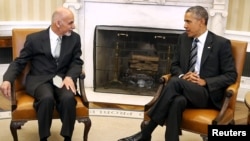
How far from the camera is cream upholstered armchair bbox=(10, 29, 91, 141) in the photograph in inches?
112

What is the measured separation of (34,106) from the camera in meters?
2.85

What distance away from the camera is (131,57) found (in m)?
4.61

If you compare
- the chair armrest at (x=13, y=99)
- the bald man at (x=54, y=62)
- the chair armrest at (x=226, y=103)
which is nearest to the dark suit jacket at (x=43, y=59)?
the bald man at (x=54, y=62)

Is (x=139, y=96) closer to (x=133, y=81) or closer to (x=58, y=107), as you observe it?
(x=133, y=81)

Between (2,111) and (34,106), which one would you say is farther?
(2,111)

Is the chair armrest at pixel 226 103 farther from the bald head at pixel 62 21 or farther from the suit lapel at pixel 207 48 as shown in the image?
the bald head at pixel 62 21

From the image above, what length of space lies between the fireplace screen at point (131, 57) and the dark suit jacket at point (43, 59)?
4.79 feet

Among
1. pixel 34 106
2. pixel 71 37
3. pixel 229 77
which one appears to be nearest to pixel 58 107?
pixel 34 106

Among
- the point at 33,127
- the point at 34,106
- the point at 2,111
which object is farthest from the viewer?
the point at 2,111

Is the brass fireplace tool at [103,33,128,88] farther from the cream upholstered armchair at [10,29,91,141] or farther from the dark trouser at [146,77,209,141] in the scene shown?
the dark trouser at [146,77,209,141]

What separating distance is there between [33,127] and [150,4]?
1965 mm

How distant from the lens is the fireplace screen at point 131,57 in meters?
4.52

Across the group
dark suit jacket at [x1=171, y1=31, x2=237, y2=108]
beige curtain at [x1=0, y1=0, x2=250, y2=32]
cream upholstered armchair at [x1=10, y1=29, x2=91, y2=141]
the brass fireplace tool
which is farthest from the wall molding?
dark suit jacket at [x1=171, y1=31, x2=237, y2=108]

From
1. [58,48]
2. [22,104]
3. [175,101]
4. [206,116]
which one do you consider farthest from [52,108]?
[206,116]
